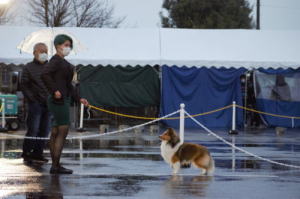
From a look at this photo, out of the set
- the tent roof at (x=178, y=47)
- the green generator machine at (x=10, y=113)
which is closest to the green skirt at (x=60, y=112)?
the green generator machine at (x=10, y=113)

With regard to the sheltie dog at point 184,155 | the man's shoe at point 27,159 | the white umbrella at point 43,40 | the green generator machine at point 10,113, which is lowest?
the man's shoe at point 27,159

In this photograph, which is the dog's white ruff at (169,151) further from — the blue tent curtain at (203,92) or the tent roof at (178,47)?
the blue tent curtain at (203,92)

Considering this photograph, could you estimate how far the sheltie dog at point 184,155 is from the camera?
33.6 feet

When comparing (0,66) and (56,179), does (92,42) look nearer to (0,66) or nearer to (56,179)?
(0,66)

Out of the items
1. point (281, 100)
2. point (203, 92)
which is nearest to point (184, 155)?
point (203, 92)

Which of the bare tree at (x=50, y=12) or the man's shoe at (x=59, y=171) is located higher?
the bare tree at (x=50, y=12)

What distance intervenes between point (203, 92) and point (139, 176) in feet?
46.6

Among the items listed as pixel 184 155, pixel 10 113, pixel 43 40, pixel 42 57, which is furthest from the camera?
pixel 43 40

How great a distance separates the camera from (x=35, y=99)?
450 inches

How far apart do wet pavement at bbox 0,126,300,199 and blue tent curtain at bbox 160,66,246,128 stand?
7.82 meters

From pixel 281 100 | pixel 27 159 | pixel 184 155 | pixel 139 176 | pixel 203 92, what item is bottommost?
pixel 139 176

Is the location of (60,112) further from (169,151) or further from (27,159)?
(27,159)

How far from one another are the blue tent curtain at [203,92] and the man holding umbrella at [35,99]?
1218cm

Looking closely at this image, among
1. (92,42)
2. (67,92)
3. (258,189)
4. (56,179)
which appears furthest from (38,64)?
(92,42)
